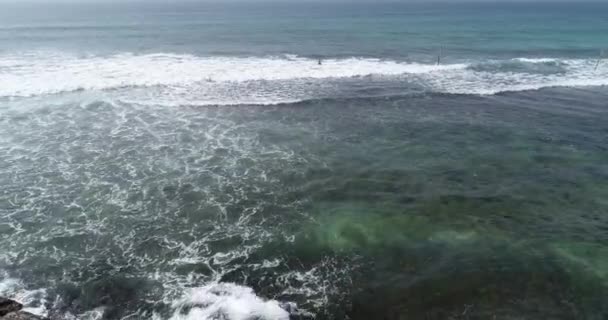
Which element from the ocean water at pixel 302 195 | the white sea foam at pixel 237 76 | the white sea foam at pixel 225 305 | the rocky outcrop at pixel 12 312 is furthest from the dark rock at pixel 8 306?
the white sea foam at pixel 237 76

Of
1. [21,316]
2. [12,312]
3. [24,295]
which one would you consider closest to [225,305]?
[21,316]

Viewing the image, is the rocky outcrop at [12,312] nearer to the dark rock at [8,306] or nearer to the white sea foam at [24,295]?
the dark rock at [8,306]

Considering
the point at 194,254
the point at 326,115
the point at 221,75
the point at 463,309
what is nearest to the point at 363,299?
the point at 463,309

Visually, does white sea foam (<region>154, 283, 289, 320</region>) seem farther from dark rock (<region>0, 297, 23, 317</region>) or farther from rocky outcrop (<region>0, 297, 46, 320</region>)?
dark rock (<region>0, 297, 23, 317</region>)

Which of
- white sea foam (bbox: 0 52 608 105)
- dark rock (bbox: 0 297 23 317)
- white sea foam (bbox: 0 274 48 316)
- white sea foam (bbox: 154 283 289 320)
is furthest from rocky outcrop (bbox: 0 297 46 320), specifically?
white sea foam (bbox: 0 52 608 105)

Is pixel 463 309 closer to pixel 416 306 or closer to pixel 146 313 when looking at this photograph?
pixel 416 306

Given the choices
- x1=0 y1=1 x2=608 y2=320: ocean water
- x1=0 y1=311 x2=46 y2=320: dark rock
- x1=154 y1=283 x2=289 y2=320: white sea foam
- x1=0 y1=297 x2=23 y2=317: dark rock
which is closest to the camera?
x1=0 y1=311 x2=46 y2=320: dark rock

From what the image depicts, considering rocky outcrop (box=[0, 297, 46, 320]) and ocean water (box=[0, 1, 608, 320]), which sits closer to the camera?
rocky outcrop (box=[0, 297, 46, 320])
